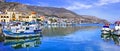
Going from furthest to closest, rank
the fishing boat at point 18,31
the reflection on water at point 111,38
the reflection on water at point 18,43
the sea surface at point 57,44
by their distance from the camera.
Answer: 1. the reflection on water at point 111,38
2. the fishing boat at point 18,31
3. the reflection on water at point 18,43
4. the sea surface at point 57,44

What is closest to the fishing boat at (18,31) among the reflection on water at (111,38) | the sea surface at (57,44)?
the sea surface at (57,44)

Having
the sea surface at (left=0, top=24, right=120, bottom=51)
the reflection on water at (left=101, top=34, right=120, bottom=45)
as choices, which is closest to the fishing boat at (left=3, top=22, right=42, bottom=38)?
the sea surface at (left=0, top=24, right=120, bottom=51)

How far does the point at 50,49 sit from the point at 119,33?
401 centimetres

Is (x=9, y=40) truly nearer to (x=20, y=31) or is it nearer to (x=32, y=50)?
(x=20, y=31)

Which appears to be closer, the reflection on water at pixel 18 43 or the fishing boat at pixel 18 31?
the reflection on water at pixel 18 43

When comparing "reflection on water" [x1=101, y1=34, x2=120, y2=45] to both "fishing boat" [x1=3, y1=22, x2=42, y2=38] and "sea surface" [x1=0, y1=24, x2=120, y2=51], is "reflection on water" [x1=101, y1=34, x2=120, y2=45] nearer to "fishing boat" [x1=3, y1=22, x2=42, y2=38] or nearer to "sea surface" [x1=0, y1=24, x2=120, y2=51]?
"sea surface" [x1=0, y1=24, x2=120, y2=51]

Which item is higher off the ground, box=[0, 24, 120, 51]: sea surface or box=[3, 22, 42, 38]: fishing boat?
box=[3, 22, 42, 38]: fishing boat

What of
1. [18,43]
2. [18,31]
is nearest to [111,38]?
[18,31]

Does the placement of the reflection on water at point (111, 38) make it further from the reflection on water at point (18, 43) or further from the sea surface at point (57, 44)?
the reflection on water at point (18, 43)

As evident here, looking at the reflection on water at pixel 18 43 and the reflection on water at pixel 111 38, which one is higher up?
the reflection on water at pixel 18 43

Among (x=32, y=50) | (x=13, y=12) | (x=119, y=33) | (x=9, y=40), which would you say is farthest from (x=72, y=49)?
(x=13, y=12)

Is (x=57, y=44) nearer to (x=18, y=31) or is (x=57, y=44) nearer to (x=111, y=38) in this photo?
(x=18, y=31)

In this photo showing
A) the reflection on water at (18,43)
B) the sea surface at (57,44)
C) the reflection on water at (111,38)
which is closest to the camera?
the sea surface at (57,44)

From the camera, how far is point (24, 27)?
11672 millimetres
